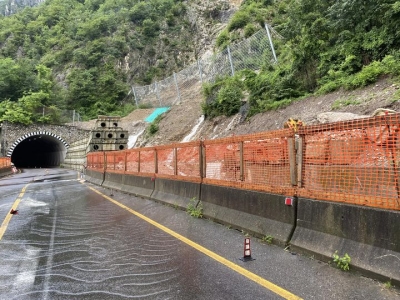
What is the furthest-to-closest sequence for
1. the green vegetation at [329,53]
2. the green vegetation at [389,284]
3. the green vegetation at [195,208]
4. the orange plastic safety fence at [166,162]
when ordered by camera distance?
the green vegetation at [329,53]
the orange plastic safety fence at [166,162]
the green vegetation at [195,208]
the green vegetation at [389,284]

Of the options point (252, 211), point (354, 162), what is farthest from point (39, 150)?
point (354, 162)

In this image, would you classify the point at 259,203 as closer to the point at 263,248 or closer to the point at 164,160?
the point at 263,248

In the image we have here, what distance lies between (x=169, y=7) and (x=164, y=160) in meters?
81.9

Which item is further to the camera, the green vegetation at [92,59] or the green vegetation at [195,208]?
the green vegetation at [92,59]

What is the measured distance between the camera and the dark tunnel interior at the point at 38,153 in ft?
198

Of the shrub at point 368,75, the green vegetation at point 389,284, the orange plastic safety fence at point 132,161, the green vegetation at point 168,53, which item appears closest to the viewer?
the green vegetation at point 389,284

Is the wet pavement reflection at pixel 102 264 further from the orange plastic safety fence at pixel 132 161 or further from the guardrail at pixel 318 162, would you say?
the orange plastic safety fence at pixel 132 161

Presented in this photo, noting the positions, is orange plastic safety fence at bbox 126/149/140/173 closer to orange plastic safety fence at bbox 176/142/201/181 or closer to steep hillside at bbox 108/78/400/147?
orange plastic safety fence at bbox 176/142/201/181

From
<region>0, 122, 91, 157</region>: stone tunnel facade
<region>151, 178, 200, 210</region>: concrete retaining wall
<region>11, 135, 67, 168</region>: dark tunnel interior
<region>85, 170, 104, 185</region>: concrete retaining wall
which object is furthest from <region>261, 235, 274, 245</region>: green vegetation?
<region>11, 135, 67, 168</region>: dark tunnel interior

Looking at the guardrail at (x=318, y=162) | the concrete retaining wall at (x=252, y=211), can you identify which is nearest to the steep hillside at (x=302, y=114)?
the guardrail at (x=318, y=162)

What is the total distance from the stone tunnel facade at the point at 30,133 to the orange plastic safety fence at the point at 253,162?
48207 mm

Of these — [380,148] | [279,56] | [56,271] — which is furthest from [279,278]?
[279,56]

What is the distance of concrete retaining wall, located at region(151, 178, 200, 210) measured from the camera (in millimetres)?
8883

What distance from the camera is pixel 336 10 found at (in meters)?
17.2
